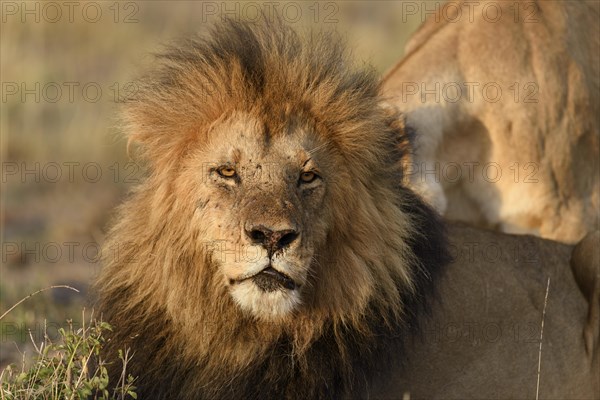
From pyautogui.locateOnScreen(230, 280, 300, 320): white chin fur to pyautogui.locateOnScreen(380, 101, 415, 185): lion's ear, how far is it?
3.11 ft

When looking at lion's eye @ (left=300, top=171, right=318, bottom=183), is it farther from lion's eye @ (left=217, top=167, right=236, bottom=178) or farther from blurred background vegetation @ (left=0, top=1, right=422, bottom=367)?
blurred background vegetation @ (left=0, top=1, right=422, bottom=367)

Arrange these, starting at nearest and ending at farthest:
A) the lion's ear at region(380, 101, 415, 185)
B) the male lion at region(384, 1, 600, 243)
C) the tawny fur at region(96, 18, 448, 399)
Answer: the tawny fur at region(96, 18, 448, 399) < the lion's ear at region(380, 101, 415, 185) < the male lion at region(384, 1, 600, 243)

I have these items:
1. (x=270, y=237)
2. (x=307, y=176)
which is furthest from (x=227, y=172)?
(x=270, y=237)

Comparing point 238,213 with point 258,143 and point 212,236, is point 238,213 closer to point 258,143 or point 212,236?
point 212,236

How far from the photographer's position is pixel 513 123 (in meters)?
6.80

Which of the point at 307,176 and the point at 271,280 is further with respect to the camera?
the point at 307,176

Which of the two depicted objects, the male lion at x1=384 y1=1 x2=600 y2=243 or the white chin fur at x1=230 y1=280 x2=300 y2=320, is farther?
the male lion at x1=384 y1=1 x2=600 y2=243

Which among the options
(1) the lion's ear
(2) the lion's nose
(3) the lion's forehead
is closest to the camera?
(2) the lion's nose

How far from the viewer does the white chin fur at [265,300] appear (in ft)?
14.4

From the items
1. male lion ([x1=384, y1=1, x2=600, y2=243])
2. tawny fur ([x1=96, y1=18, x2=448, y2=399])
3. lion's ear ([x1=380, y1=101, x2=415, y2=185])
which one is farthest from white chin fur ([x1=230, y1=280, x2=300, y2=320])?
male lion ([x1=384, y1=1, x2=600, y2=243])

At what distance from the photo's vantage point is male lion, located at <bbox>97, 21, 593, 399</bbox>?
183 inches

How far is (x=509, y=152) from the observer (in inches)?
268

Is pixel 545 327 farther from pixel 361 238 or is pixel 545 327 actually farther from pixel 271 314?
pixel 271 314

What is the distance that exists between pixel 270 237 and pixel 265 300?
0.26m
